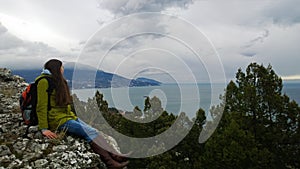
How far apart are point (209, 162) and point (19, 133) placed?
1282 cm

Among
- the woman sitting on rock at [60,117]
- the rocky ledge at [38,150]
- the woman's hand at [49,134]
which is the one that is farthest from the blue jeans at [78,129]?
the woman's hand at [49,134]

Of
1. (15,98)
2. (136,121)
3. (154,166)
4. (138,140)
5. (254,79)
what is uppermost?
(254,79)

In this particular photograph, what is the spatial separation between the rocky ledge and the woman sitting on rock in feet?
0.43

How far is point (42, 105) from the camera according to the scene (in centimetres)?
512

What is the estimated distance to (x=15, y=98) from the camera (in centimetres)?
734

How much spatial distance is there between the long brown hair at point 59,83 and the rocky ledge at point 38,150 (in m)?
0.60

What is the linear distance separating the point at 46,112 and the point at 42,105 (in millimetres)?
137

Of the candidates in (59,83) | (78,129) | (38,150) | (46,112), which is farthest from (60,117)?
(38,150)

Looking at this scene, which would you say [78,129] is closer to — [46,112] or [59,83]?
[46,112]

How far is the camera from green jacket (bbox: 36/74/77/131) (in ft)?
16.8

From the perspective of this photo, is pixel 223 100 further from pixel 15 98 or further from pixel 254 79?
pixel 15 98

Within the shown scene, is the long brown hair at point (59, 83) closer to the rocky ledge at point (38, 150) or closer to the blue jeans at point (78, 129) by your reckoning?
the blue jeans at point (78, 129)

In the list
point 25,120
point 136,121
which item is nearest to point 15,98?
point 25,120

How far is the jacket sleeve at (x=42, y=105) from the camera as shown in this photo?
16.7 feet
